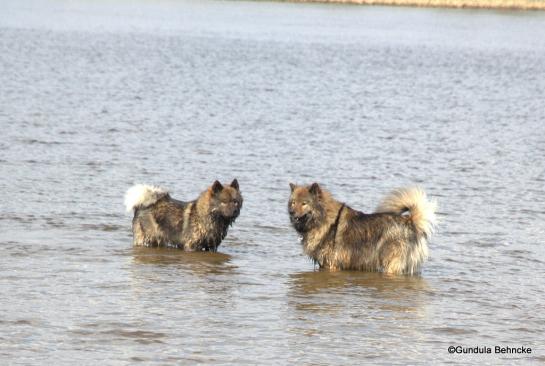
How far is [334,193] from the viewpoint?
1492 centimetres

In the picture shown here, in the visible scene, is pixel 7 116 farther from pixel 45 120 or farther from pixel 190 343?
pixel 190 343

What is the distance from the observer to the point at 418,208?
33.1 feet

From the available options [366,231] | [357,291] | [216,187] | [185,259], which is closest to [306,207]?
[366,231]

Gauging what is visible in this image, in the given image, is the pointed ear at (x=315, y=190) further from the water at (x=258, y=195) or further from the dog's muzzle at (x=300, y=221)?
the water at (x=258, y=195)

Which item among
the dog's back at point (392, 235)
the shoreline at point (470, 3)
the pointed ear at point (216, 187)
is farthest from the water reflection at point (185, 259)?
the shoreline at point (470, 3)

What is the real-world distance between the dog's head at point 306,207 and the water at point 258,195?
1.70 feet

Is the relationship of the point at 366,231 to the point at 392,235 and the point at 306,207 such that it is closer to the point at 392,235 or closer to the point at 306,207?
the point at 392,235

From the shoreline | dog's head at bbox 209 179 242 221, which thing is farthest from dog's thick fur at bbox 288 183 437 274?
the shoreline

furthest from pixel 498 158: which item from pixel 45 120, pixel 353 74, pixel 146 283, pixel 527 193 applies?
pixel 353 74

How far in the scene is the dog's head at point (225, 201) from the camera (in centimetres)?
1098

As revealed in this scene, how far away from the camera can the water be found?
8.32 m

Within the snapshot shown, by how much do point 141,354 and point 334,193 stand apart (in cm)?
754

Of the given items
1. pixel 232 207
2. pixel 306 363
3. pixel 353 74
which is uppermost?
pixel 353 74

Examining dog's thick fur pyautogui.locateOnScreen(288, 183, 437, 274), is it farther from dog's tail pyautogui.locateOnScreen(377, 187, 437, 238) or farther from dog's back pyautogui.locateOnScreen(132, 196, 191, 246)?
dog's back pyautogui.locateOnScreen(132, 196, 191, 246)
